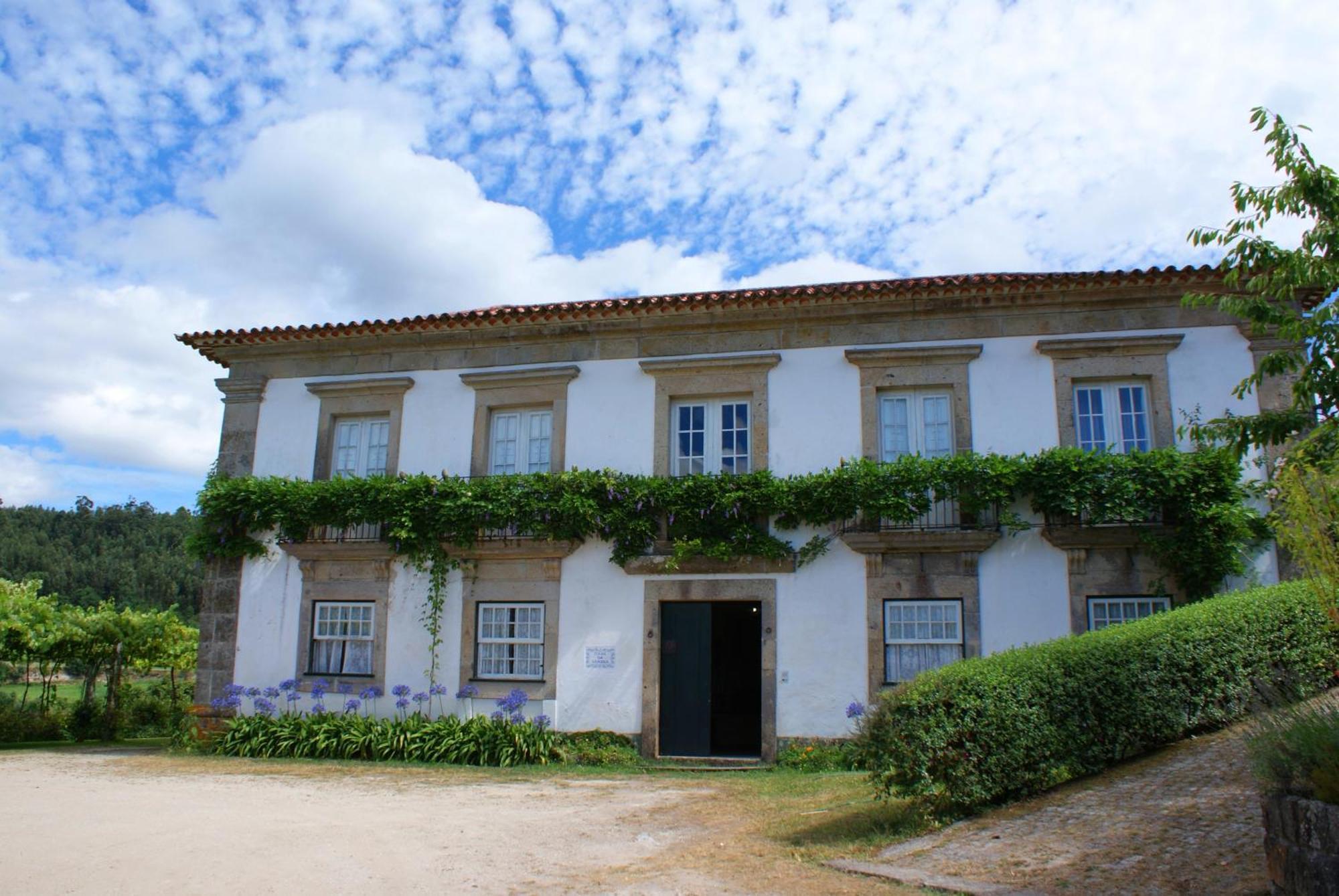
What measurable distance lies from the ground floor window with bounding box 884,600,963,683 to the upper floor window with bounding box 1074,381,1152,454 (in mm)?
2583

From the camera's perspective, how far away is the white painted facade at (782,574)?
11.4m

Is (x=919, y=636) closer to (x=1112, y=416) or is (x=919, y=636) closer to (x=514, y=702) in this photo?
(x=1112, y=416)

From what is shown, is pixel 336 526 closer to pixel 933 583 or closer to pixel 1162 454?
pixel 933 583

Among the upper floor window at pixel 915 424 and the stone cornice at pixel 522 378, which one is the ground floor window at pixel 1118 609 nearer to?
the upper floor window at pixel 915 424

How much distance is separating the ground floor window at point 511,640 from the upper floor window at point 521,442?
6.04 ft

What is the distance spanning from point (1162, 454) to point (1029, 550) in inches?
69.6

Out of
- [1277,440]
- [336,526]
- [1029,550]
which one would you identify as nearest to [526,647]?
[336,526]

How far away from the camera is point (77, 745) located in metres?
14.5

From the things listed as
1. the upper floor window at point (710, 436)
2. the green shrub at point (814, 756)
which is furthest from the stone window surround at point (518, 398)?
the green shrub at point (814, 756)

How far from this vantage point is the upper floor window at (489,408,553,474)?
519 inches

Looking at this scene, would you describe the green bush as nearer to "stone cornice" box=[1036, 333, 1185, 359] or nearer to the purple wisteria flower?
the purple wisteria flower

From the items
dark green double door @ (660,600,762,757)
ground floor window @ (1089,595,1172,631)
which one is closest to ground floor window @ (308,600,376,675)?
dark green double door @ (660,600,762,757)

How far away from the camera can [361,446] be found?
13828 millimetres

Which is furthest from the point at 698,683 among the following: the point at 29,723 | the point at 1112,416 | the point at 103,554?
the point at 103,554
